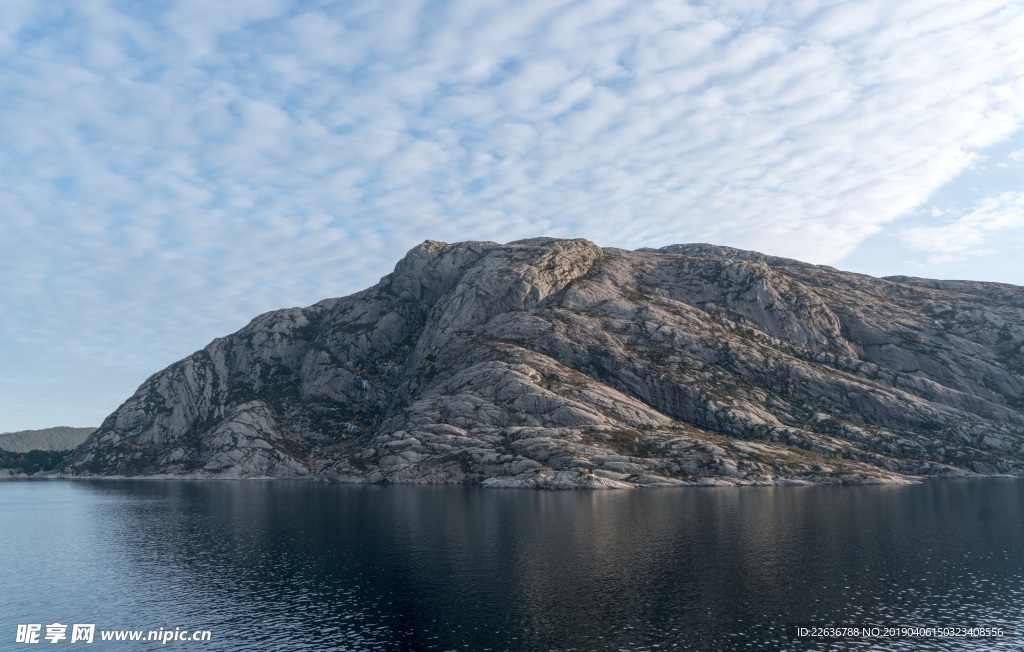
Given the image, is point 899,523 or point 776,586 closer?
point 776,586

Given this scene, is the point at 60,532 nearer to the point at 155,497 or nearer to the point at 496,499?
the point at 155,497

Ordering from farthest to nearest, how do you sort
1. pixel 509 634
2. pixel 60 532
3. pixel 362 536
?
pixel 60 532 → pixel 362 536 → pixel 509 634

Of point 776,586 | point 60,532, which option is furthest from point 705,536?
point 60,532

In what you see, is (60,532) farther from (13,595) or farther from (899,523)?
→ (899,523)

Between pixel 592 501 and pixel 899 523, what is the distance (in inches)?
2686

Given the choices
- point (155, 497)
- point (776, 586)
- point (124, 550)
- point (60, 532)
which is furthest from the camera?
point (155, 497)

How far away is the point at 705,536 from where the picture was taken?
108m

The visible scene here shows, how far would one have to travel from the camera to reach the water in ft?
210

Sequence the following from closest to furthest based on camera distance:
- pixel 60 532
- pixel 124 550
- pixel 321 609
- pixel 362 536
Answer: pixel 321 609, pixel 124 550, pixel 362 536, pixel 60 532

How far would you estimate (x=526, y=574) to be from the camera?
278ft

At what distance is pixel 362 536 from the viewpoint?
11531 cm

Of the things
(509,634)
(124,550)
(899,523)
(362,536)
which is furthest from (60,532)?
(899,523)

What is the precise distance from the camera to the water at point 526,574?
6391cm

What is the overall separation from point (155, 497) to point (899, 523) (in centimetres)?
20390
